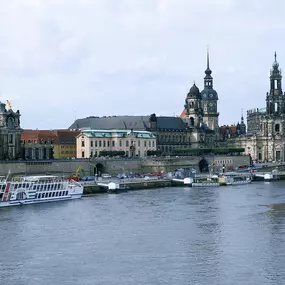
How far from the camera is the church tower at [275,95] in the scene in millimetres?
140125

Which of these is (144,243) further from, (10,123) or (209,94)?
(209,94)

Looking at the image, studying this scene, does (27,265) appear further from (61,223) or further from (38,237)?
(61,223)

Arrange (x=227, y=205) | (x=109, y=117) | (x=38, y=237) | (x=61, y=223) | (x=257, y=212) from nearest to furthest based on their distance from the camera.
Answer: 1. (x=38, y=237)
2. (x=61, y=223)
3. (x=257, y=212)
4. (x=227, y=205)
5. (x=109, y=117)

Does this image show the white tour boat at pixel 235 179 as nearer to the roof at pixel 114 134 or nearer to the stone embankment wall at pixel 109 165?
the stone embankment wall at pixel 109 165

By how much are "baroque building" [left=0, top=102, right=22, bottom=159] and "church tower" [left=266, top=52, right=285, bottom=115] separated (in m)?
60.2

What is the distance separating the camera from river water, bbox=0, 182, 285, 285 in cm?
3762

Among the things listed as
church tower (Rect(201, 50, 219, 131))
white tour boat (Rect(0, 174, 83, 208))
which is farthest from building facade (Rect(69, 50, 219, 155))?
white tour boat (Rect(0, 174, 83, 208))

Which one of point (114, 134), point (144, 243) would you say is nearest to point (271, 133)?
point (114, 134)

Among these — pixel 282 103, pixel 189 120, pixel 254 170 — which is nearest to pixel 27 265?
pixel 254 170

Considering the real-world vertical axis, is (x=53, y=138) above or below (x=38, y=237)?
above

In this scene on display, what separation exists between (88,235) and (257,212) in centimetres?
1745

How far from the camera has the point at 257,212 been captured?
2360 inches

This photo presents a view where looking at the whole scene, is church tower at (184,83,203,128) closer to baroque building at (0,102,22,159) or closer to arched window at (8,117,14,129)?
baroque building at (0,102,22,159)

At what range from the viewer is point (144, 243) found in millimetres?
45125
